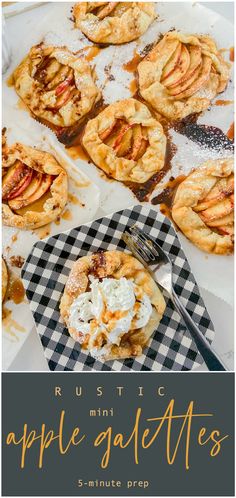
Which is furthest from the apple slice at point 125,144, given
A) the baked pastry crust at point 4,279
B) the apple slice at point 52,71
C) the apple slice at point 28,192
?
the baked pastry crust at point 4,279

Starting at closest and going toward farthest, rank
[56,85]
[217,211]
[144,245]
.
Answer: [144,245] → [217,211] → [56,85]

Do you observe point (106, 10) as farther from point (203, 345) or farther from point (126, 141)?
point (203, 345)

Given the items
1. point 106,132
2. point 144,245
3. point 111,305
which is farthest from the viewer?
point 106,132

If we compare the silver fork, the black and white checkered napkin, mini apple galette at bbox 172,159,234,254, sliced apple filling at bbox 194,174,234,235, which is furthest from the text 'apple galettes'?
sliced apple filling at bbox 194,174,234,235

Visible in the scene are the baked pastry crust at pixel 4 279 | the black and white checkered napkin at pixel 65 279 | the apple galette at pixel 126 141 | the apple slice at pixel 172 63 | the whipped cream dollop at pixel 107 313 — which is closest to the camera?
the whipped cream dollop at pixel 107 313

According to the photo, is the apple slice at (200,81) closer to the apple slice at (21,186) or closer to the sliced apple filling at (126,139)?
the sliced apple filling at (126,139)

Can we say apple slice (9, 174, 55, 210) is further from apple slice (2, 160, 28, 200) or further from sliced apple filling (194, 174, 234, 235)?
sliced apple filling (194, 174, 234, 235)

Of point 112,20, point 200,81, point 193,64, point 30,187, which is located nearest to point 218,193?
point 200,81
